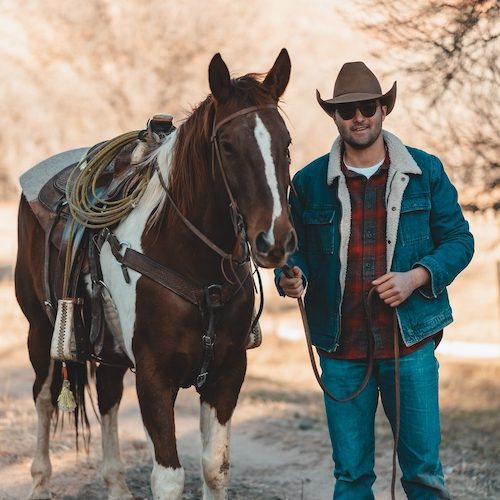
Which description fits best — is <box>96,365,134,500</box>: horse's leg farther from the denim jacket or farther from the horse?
the denim jacket

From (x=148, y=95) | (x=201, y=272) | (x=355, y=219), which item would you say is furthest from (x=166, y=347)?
(x=148, y=95)

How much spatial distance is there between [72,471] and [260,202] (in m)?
3.27

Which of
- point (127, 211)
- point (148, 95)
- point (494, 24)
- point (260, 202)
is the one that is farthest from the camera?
point (148, 95)

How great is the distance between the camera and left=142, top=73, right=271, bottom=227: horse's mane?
3473 millimetres

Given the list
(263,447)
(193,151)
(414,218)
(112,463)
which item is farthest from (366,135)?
(263,447)

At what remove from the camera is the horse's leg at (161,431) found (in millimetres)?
3742

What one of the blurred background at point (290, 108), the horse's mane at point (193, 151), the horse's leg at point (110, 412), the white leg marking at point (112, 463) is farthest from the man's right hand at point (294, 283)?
the white leg marking at point (112, 463)

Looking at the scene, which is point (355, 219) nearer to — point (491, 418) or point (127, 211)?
point (127, 211)

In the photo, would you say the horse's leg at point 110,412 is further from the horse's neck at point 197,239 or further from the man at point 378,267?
the man at point 378,267

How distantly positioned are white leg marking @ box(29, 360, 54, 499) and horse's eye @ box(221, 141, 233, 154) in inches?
94.1

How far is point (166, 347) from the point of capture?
3.72 metres

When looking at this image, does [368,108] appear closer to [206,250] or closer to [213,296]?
[206,250]

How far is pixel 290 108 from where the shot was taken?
2281 cm

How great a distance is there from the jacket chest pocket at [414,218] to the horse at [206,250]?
617 mm
